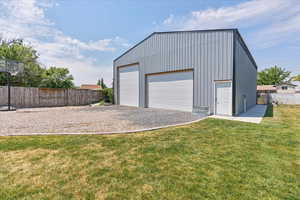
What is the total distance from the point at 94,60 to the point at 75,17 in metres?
12.9

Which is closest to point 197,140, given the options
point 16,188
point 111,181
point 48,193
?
point 111,181

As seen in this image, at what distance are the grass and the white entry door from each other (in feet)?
13.7

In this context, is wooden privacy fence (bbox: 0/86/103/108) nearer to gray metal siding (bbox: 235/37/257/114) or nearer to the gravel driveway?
the gravel driveway

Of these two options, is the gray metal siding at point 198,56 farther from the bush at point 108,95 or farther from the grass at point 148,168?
the bush at point 108,95

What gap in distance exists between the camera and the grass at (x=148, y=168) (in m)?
1.84

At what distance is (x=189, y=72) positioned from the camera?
9.85 m

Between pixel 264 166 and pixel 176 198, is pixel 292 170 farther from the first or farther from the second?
pixel 176 198

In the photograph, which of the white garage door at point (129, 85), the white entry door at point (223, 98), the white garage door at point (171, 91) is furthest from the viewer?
the white garage door at point (129, 85)

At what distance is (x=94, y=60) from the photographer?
21.2 metres

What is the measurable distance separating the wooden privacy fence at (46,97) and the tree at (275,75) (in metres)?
44.0

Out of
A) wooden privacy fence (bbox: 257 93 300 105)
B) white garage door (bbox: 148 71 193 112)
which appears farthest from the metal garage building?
wooden privacy fence (bbox: 257 93 300 105)

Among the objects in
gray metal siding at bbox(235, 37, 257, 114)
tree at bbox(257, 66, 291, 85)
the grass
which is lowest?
the grass

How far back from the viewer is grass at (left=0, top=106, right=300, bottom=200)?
184 centimetres

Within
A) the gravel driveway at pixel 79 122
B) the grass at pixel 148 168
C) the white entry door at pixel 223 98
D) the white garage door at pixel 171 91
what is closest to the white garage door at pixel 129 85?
the white garage door at pixel 171 91
